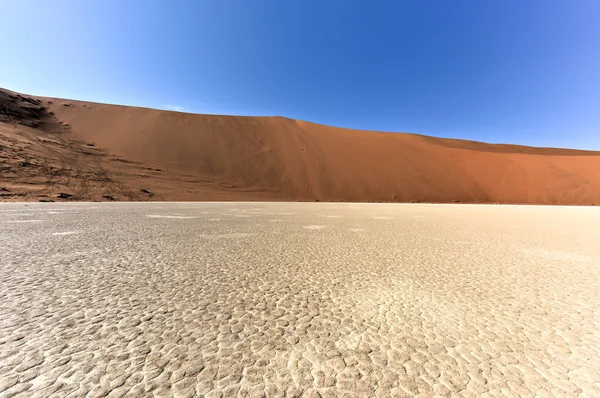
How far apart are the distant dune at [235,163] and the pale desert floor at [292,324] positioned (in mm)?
25394

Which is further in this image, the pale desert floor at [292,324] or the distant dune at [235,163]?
the distant dune at [235,163]

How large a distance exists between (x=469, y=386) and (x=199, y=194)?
100ft

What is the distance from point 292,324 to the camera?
118 inches

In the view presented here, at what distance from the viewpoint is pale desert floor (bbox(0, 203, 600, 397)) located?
2.08 m

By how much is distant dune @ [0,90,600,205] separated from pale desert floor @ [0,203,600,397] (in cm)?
2539

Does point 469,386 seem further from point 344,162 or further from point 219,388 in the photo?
point 344,162

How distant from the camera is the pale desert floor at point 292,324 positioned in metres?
2.08

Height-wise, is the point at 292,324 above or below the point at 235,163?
below

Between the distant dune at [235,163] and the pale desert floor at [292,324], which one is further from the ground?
the distant dune at [235,163]

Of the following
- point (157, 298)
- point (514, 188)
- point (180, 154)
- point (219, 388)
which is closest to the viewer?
point (219, 388)

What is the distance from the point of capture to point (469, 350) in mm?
2545

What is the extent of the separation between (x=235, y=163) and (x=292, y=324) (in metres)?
36.7

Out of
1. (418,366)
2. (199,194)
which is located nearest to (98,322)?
(418,366)

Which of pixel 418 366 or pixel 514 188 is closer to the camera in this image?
pixel 418 366
